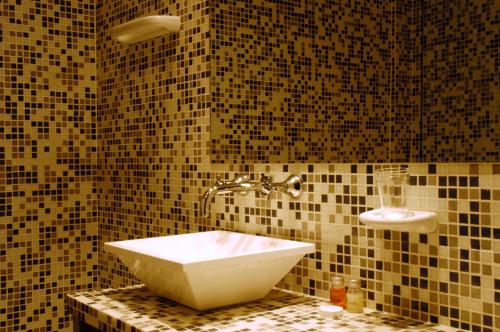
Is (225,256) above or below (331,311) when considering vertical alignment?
above

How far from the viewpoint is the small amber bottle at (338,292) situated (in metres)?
1.48

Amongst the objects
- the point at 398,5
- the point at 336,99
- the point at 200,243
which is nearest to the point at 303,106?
the point at 336,99

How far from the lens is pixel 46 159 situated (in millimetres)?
2730

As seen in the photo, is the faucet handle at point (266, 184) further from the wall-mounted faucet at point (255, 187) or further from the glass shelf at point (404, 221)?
the glass shelf at point (404, 221)

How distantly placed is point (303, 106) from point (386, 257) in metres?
0.62

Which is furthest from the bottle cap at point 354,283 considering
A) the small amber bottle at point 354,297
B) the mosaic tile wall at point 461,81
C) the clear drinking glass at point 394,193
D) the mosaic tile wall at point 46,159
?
the mosaic tile wall at point 46,159

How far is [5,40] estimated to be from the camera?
262cm

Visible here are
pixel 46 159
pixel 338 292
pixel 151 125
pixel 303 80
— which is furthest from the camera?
pixel 46 159

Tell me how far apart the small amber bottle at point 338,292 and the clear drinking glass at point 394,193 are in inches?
10.9

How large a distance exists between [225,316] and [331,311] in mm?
277

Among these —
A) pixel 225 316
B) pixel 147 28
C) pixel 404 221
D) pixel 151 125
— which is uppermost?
pixel 147 28

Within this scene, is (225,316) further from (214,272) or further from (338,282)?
(338,282)

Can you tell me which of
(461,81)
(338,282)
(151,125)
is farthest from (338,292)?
(151,125)

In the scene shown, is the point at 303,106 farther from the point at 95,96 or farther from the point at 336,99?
the point at 95,96
